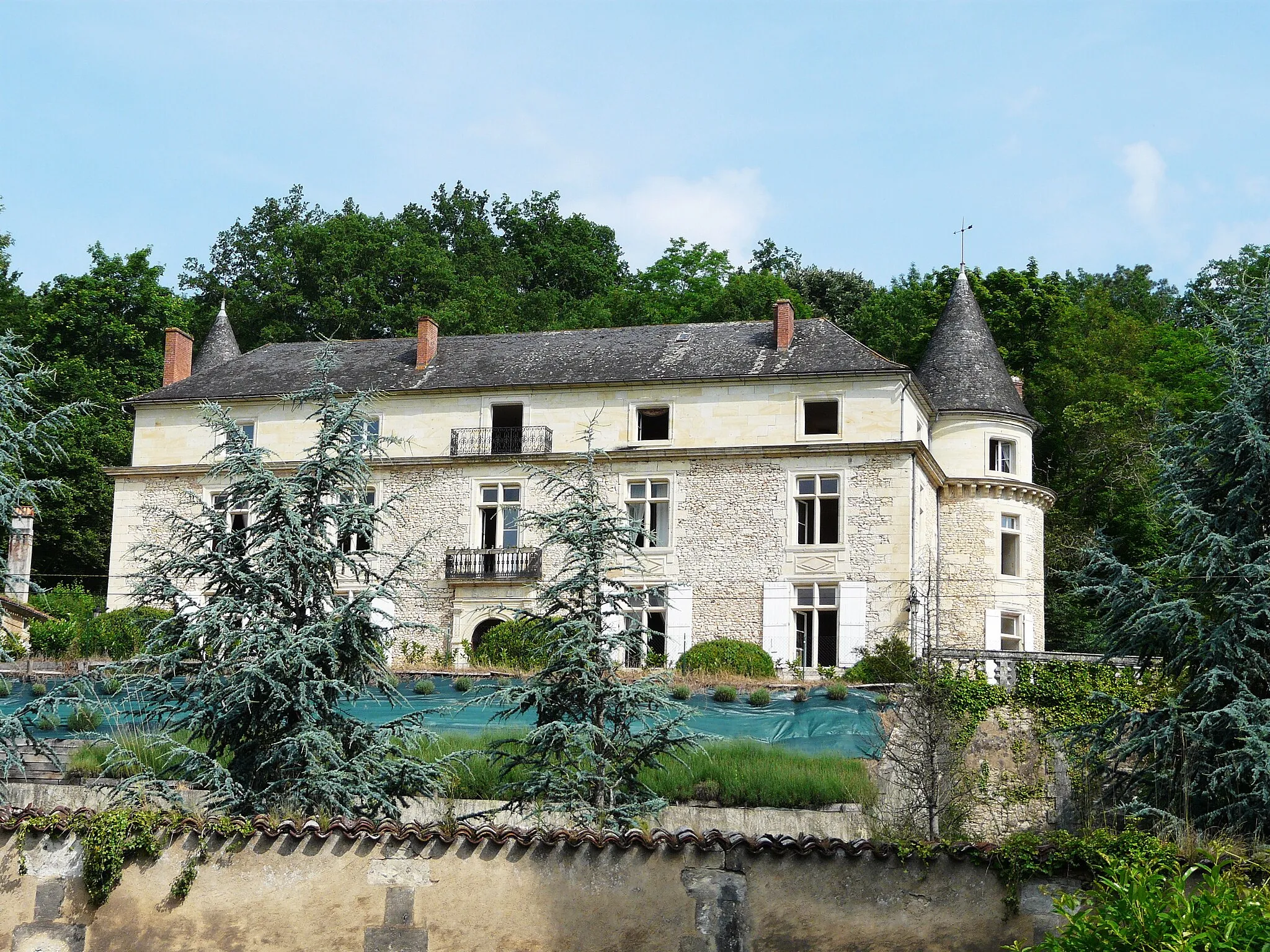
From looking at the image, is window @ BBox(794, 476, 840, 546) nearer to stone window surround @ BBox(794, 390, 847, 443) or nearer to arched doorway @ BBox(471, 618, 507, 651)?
stone window surround @ BBox(794, 390, 847, 443)

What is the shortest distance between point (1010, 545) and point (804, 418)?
6.75m

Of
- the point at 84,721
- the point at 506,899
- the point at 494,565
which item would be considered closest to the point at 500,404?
the point at 494,565

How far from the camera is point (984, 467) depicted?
125 ft

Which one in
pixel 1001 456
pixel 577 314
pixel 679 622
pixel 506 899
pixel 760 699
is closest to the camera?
pixel 506 899

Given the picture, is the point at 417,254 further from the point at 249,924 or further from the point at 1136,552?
the point at 249,924

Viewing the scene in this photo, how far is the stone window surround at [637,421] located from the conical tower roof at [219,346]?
44.5 ft

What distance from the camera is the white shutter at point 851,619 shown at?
33.7m

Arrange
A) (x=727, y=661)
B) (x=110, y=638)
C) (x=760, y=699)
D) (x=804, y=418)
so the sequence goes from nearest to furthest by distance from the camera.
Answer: (x=760, y=699), (x=727, y=661), (x=110, y=638), (x=804, y=418)

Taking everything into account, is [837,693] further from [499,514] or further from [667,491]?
[499,514]

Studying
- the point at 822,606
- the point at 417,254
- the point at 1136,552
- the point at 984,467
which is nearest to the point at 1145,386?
the point at 1136,552

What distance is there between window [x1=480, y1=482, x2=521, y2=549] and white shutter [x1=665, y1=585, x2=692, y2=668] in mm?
4137

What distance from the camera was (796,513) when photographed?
3503cm

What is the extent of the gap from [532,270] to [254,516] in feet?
153

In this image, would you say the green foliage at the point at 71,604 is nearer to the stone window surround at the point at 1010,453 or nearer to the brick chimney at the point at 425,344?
the brick chimney at the point at 425,344
